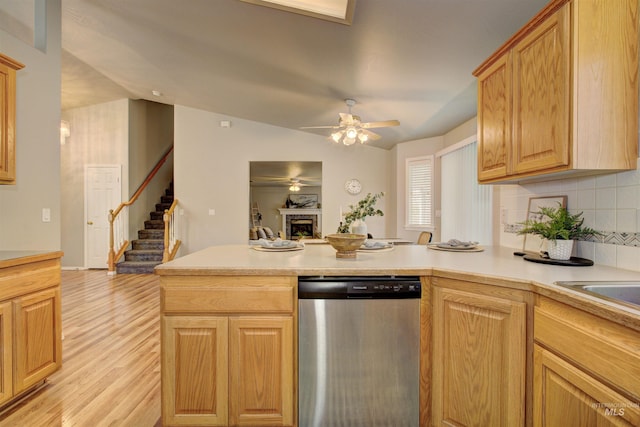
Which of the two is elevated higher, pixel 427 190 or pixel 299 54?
pixel 299 54

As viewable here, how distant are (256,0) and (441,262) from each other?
232 centimetres

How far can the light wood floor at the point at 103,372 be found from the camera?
1.79 meters

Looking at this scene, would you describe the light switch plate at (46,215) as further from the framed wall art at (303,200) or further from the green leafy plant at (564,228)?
the framed wall art at (303,200)

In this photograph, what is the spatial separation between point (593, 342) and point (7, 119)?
303 cm

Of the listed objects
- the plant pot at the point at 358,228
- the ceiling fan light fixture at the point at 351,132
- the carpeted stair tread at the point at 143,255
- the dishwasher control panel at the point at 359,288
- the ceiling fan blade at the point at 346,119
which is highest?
the ceiling fan blade at the point at 346,119

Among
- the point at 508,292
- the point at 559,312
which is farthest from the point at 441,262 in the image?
the point at 559,312

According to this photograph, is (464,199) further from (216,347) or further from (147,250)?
(147,250)

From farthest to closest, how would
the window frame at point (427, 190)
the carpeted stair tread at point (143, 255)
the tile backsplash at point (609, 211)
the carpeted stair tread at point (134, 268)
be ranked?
the carpeted stair tread at point (143, 255)
the carpeted stair tread at point (134, 268)
the window frame at point (427, 190)
the tile backsplash at point (609, 211)

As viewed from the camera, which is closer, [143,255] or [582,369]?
[582,369]

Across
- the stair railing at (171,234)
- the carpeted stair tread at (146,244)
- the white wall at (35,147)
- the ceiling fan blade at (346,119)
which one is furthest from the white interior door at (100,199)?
the ceiling fan blade at (346,119)

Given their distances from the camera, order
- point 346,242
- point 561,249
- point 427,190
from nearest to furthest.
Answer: point 561,249
point 346,242
point 427,190

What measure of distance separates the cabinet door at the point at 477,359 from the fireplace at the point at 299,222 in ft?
33.2

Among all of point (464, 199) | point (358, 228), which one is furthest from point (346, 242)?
point (464, 199)

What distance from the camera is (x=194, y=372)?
1.53m
